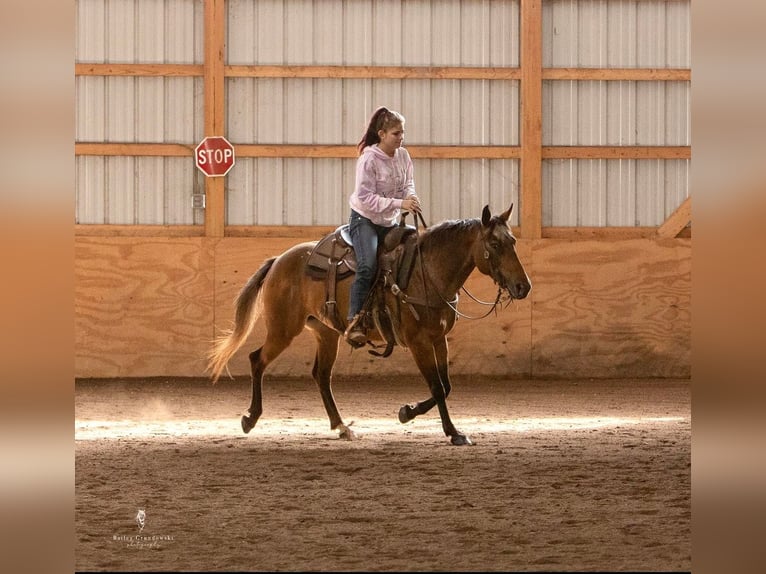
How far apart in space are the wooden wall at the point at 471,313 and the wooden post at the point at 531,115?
41cm

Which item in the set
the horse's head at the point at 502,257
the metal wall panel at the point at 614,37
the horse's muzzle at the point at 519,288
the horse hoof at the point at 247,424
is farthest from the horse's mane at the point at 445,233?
the metal wall panel at the point at 614,37

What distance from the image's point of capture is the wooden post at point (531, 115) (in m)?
10.7

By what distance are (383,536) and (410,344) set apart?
2706 mm

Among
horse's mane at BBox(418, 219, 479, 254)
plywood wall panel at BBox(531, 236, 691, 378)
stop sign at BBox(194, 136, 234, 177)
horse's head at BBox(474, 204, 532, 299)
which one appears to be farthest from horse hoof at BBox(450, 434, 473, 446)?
stop sign at BBox(194, 136, 234, 177)

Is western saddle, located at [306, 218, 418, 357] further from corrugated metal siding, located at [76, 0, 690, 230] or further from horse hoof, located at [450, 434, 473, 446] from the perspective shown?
corrugated metal siding, located at [76, 0, 690, 230]

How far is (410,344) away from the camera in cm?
638

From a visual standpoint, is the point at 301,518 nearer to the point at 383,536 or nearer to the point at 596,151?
the point at 383,536

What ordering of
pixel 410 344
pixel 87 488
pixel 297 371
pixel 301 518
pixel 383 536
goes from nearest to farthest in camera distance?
1. pixel 383 536
2. pixel 301 518
3. pixel 87 488
4. pixel 410 344
5. pixel 297 371

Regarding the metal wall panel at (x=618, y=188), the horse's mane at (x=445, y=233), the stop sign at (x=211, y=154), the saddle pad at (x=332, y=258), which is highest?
the stop sign at (x=211, y=154)

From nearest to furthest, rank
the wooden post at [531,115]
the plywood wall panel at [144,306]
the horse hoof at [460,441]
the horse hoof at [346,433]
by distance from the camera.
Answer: the horse hoof at [460,441]
the horse hoof at [346,433]
the plywood wall panel at [144,306]
the wooden post at [531,115]

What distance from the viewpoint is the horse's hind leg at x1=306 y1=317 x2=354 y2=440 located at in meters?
6.73

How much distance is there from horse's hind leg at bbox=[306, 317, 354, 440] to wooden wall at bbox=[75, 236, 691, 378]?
3415 mm

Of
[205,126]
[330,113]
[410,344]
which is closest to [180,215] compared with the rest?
[205,126]

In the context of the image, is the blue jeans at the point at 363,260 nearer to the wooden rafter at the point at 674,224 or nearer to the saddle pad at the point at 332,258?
the saddle pad at the point at 332,258
